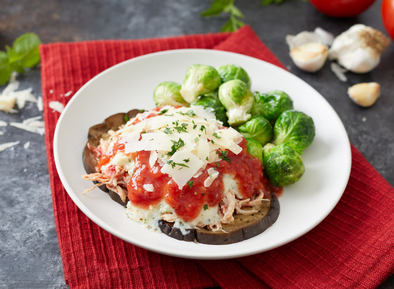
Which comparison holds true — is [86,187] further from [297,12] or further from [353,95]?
[297,12]

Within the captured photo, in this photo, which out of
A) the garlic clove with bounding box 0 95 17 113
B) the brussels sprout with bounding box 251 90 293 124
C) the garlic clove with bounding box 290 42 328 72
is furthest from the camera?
the garlic clove with bounding box 290 42 328 72

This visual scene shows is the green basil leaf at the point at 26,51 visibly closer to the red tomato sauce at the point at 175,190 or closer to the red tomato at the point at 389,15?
the red tomato sauce at the point at 175,190

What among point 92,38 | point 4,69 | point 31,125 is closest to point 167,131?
point 31,125

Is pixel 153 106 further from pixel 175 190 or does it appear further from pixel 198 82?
pixel 175 190

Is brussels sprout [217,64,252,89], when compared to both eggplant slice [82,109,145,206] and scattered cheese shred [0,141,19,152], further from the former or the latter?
scattered cheese shred [0,141,19,152]

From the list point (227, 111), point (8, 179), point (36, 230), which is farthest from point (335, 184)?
point (8, 179)

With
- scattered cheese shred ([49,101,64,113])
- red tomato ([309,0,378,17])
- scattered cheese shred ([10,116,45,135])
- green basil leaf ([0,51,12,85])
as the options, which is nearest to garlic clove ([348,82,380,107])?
red tomato ([309,0,378,17])
